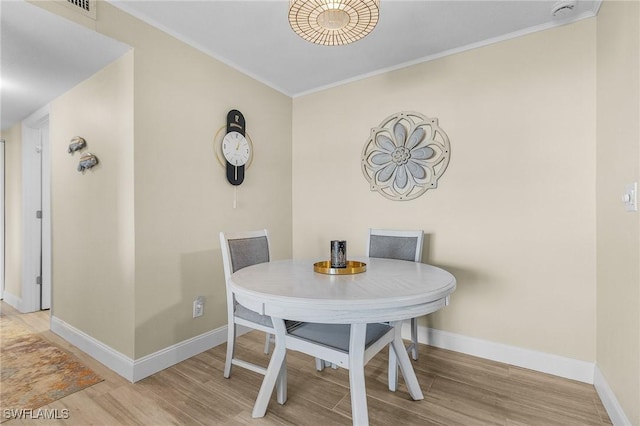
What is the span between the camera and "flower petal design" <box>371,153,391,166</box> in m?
2.67

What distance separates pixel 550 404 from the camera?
5.59 feet

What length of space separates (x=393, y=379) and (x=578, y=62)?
7.60ft

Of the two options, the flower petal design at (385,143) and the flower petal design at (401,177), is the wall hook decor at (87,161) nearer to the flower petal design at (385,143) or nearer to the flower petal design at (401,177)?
the flower petal design at (385,143)

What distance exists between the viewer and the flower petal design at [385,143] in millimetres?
2645

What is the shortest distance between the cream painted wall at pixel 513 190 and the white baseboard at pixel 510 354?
41 millimetres

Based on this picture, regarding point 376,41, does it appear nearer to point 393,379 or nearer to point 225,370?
point 393,379

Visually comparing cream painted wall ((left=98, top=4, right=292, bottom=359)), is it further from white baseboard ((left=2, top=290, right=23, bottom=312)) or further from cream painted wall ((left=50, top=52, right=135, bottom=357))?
white baseboard ((left=2, top=290, right=23, bottom=312))

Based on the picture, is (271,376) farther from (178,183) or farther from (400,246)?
(178,183)

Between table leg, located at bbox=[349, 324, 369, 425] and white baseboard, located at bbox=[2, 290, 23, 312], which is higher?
table leg, located at bbox=[349, 324, 369, 425]

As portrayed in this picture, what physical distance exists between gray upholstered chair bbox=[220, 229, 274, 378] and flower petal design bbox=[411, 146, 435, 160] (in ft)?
4.67

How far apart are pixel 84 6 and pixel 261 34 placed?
103cm

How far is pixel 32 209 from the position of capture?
3.28 m

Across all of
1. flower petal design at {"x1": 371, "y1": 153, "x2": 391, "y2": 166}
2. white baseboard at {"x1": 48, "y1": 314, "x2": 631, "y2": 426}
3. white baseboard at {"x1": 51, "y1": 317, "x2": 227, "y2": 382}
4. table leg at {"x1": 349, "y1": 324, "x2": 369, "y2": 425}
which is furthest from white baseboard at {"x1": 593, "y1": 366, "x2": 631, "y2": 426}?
white baseboard at {"x1": 51, "y1": 317, "x2": 227, "y2": 382}

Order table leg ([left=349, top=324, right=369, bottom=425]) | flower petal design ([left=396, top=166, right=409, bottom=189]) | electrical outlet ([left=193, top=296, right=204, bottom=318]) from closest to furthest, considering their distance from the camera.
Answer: table leg ([left=349, top=324, right=369, bottom=425])
electrical outlet ([left=193, top=296, right=204, bottom=318])
flower petal design ([left=396, top=166, right=409, bottom=189])
